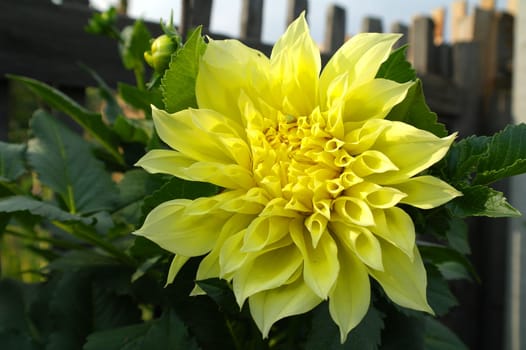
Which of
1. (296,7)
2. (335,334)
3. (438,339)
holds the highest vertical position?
(296,7)

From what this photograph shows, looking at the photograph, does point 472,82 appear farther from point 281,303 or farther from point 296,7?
point 281,303

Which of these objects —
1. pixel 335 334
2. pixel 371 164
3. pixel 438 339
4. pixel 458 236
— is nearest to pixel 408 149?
pixel 371 164

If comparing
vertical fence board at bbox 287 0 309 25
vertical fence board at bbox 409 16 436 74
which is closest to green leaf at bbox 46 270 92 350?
vertical fence board at bbox 287 0 309 25

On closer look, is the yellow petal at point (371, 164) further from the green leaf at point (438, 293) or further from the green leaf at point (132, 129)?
the green leaf at point (132, 129)

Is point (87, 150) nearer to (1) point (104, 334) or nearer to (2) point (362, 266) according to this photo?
(1) point (104, 334)

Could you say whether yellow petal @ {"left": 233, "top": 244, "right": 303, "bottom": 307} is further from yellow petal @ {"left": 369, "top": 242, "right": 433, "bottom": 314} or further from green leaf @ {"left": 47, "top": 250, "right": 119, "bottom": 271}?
green leaf @ {"left": 47, "top": 250, "right": 119, "bottom": 271}

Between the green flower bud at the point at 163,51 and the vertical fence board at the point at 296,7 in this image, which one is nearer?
the green flower bud at the point at 163,51

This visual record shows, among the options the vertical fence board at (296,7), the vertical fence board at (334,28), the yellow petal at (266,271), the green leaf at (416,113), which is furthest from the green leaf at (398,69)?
the vertical fence board at (334,28)
